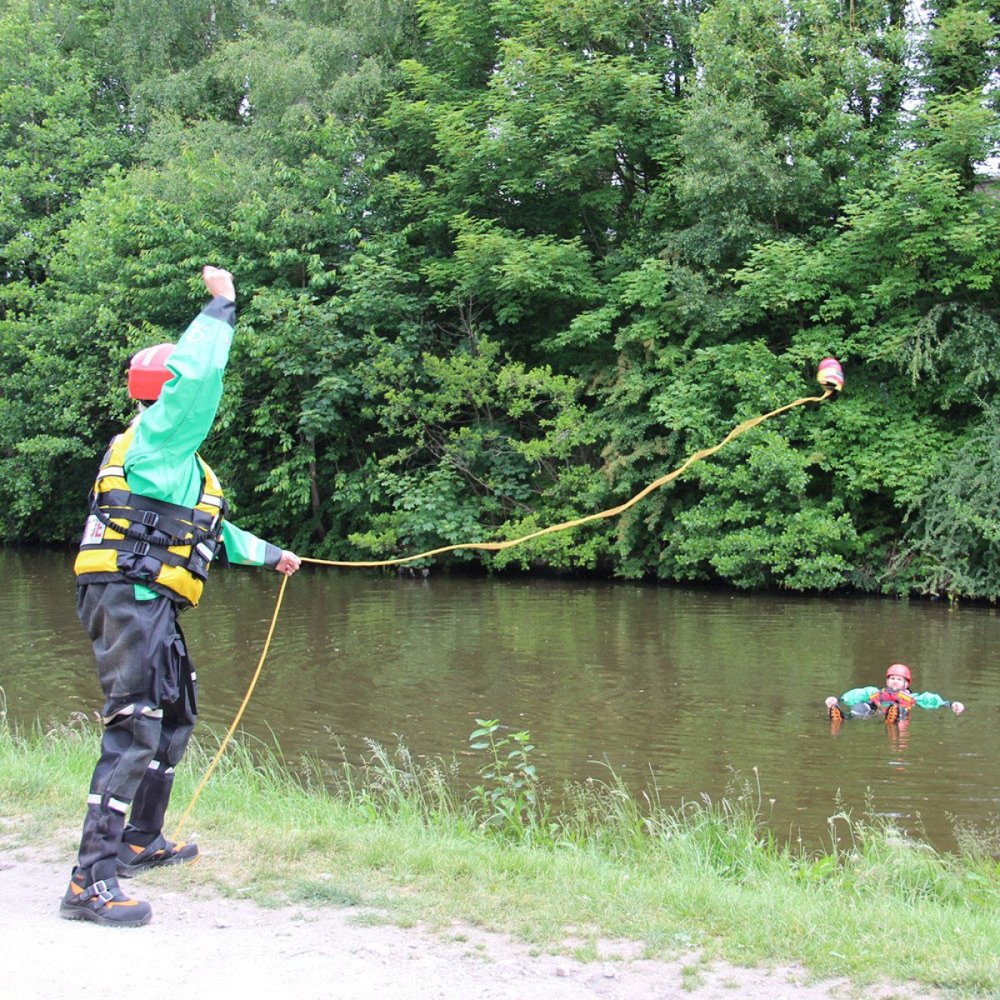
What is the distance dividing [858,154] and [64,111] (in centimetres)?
2223

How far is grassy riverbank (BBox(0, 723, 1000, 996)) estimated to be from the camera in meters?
3.68

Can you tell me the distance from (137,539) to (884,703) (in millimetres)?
7922

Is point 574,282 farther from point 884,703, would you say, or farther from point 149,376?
point 149,376

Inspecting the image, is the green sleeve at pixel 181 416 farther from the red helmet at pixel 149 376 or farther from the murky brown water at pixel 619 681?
the murky brown water at pixel 619 681

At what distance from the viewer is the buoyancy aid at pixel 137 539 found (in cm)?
425

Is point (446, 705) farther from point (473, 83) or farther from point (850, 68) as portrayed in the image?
point (473, 83)

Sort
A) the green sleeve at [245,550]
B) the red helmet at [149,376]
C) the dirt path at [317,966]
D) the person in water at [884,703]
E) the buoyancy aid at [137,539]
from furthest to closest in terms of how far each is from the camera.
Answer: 1. the person in water at [884,703]
2. the green sleeve at [245,550]
3. the red helmet at [149,376]
4. the buoyancy aid at [137,539]
5. the dirt path at [317,966]

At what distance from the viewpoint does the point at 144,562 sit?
4246 millimetres

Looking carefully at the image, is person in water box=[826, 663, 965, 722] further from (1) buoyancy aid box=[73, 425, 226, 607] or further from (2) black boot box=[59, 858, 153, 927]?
(2) black boot box=[59, 858, 153, 927]

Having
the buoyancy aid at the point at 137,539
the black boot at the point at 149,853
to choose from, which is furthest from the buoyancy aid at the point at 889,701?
the buoyancy aid at the point at 137,539

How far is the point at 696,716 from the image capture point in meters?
10.3

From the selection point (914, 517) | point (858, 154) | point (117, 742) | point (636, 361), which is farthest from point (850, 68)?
point (117, 742)

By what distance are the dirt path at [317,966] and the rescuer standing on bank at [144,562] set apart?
40cm

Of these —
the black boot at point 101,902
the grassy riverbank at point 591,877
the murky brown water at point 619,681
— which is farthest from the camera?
the murky brown water at point 619,681
